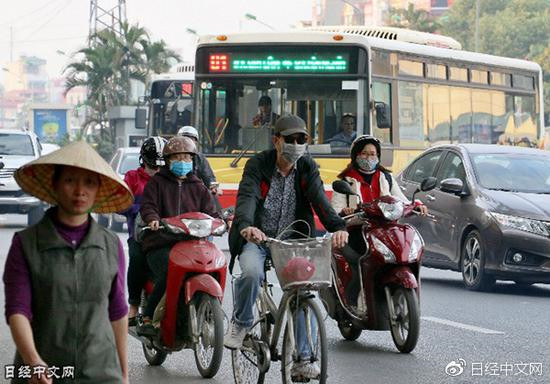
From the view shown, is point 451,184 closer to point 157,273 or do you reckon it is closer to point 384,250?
point 384,250

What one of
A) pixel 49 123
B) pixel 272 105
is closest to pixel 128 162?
pixel 272 105

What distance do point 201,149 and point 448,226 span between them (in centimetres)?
616

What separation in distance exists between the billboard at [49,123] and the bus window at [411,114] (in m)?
80.9

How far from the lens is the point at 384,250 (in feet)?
37.1

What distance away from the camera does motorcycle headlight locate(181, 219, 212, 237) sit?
9859mm

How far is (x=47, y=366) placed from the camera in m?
5.13

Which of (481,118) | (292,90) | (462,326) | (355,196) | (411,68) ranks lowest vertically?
(462,326)

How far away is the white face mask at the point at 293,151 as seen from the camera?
29.5 feet

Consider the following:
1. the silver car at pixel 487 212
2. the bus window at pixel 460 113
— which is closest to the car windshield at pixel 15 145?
the bus window at pixel 460 113

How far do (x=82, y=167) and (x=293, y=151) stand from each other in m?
3.79

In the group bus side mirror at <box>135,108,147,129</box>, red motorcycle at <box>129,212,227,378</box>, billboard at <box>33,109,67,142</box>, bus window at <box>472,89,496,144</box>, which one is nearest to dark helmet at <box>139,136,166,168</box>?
red motorcycle at <box>129,212,227,378</box>

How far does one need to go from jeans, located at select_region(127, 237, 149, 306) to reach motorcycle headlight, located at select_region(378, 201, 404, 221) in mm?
1849

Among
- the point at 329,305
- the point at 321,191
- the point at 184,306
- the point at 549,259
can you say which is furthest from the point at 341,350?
the point at 549,259

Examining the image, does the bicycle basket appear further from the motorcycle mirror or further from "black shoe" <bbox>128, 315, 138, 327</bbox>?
"black shoe" <bbox>128, 315, 138, 327</bbox>
